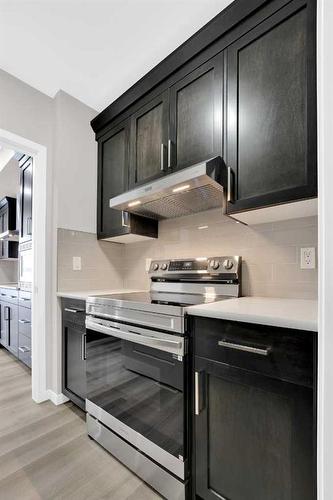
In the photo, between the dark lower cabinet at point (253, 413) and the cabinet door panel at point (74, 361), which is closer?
the dark lower cabinet at point (253, 413)

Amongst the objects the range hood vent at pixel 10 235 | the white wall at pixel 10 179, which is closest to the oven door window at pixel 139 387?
the range hood vent at pixel 10 235

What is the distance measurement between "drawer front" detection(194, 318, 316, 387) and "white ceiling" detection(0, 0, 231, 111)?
1.74 m

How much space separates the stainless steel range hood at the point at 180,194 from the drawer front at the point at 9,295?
2.03 metres

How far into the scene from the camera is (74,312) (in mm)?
1862

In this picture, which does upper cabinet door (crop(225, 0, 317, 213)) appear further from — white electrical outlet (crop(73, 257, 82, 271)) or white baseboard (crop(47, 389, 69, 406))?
white baseboard (crop(47, 389, 69, 406))

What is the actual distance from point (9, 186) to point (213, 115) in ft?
12.3

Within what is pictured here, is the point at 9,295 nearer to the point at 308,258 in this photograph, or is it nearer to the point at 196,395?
the point at 196,395

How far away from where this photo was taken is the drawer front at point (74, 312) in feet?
5.83

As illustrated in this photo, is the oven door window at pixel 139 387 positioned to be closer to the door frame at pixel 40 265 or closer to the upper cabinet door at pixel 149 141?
the door frame at pixel 40 265

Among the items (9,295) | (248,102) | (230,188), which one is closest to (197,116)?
(248,102)

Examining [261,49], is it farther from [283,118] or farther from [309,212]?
Result: [309,212]

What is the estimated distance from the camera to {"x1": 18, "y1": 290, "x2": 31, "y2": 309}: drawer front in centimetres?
267

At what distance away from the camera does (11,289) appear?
3088mm

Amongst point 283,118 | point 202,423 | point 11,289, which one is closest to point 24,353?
point 11,289
